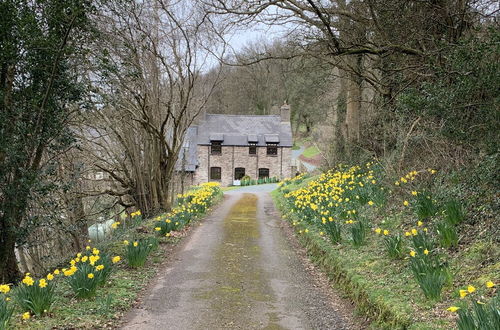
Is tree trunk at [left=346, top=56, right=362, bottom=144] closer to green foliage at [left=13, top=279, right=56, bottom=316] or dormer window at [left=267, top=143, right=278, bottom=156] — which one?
green foliage at [left=13, top=279, right=56, bottom=316]

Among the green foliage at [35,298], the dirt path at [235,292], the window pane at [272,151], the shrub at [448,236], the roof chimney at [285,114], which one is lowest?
the dirt path at [235,292]

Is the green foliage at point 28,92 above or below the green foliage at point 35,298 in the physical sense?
above

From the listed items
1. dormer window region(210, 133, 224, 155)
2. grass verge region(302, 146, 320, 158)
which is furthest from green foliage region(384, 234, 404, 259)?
grass verge region(302, 146, 320, 158)

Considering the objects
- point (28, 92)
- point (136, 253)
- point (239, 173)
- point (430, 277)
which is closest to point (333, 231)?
point (430, 277)

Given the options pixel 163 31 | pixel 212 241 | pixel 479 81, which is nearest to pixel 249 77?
pixel 163 31

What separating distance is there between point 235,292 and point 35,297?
2.48 meters

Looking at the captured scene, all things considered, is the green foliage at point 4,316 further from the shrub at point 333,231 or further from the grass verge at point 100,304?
the shrub at point 333,231

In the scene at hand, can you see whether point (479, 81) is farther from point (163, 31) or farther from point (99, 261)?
point (163, 31)

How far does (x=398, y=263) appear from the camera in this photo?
5422 millimetres

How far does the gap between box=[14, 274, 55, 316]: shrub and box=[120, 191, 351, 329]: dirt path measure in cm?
88

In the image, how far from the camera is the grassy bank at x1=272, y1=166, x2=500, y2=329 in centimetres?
395

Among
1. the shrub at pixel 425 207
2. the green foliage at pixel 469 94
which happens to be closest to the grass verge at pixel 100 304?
the shrub at pixel 425 207

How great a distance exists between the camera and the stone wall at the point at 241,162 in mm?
38344

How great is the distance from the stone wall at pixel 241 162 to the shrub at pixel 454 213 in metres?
33.2
